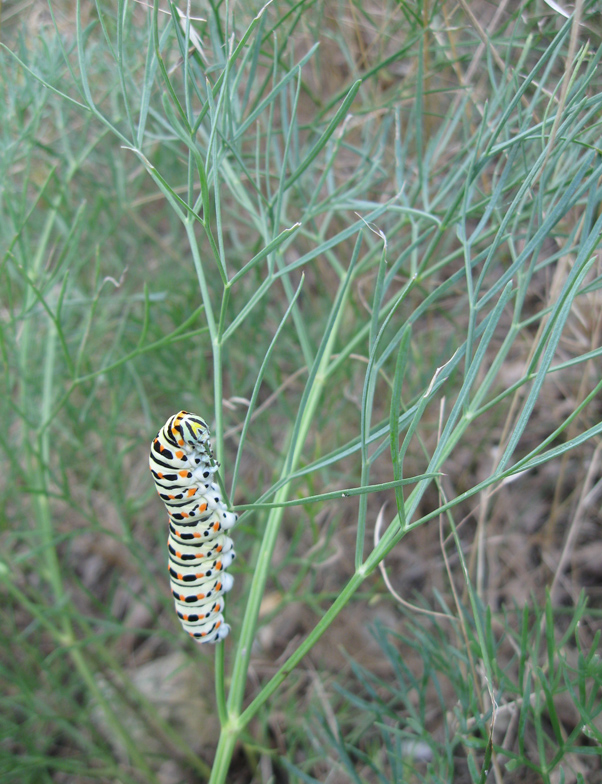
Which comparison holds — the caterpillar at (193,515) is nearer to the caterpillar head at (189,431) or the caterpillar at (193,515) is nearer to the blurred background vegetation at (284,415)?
the caterpillar head at (189,431)

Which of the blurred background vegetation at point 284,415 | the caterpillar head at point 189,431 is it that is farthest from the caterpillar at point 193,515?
the blurred background vegetation at point 284,415

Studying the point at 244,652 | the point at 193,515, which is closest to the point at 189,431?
the point at 193,515

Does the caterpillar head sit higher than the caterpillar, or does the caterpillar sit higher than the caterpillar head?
the caterpillar head

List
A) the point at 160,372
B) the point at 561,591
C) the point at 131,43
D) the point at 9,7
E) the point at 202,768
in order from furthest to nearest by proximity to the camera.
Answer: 1. the point at 9,7
2. the point at 561,591
3. the point at 160,372
4. the point at 202,768
5. the point at 131,43

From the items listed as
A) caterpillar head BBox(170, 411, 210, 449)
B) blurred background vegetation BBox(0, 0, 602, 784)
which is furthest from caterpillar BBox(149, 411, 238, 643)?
blurred background vegetation BBox(0, 0, 602, 784)

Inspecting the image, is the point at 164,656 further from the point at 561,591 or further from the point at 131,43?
the point at 131,43

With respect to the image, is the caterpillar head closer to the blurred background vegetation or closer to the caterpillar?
the caterpillar

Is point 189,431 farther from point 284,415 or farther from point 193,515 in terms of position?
point 284,415

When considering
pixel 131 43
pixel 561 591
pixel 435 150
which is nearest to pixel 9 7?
pixel 131 43

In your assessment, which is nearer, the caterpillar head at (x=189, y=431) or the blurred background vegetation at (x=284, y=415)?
the caterpillar head at (x=189, y=431)
